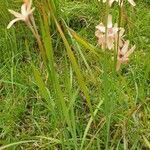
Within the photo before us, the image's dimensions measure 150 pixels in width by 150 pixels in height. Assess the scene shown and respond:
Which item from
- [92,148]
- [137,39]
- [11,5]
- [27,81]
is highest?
[11,5]

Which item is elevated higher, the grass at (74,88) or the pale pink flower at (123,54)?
the pale pink flower at (123,54)

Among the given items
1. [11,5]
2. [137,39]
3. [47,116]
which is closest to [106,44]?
[47,116]

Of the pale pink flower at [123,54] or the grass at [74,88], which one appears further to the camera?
the grass at [74,88]

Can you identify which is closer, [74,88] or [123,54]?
[123,54]

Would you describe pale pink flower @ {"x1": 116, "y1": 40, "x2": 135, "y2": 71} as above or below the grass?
above

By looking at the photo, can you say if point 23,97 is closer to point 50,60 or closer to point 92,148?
point 92,148

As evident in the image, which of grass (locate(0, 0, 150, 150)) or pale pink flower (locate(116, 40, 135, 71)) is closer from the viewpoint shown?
pale pink flower (locate(116, 40, 135, 71))

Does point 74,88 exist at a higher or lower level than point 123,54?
lower

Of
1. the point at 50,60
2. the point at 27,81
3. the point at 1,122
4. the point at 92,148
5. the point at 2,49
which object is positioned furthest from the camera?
the point at 2,49
